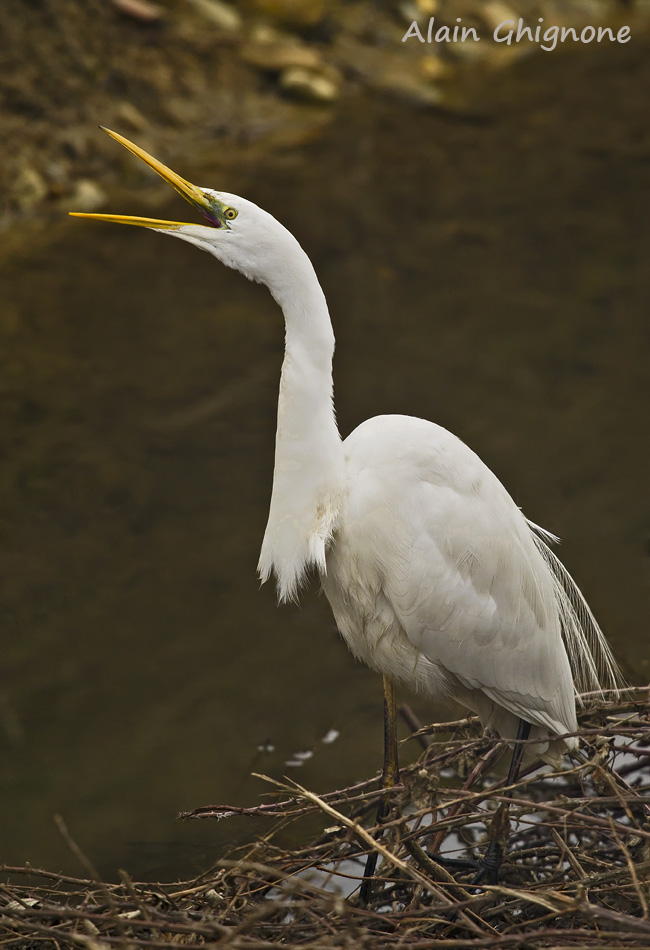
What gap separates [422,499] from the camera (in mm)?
2537

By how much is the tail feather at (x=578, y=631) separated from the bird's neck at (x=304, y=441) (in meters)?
0.72

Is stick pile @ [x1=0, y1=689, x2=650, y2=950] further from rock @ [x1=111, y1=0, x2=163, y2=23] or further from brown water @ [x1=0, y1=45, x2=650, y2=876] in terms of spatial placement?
rock @ [x1=111, y1=0, x2=163, y2=23]

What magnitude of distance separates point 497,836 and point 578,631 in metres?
0.73

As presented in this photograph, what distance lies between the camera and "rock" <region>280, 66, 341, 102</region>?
8.91 m

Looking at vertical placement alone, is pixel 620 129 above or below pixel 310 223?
above

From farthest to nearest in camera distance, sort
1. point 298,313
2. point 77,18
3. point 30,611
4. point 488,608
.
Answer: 1. point 77,18
2. point 30,611
3. point 488,608
4. point 298,313

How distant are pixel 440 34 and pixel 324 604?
261 inches

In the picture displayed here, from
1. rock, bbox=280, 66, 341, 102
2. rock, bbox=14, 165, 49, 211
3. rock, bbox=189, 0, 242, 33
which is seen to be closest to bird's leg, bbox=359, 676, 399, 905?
rock, bbox=14, 165, 49, 211

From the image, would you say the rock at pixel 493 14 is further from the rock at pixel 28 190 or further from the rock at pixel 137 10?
the rock at pixel 28 190

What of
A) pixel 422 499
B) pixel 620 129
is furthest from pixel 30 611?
pixel 620 129

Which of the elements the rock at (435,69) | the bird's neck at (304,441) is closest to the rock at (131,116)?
the rock at (435,69)

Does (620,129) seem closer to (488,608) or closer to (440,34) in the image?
(440,34)

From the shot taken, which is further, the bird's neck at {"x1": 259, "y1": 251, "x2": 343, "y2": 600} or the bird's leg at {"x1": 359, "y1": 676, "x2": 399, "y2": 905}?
the bird's leg at {"x1": 359, "y1": 676, "x2": 399, "y2": 905}

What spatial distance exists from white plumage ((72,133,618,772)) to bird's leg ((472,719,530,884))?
75 millimetres
